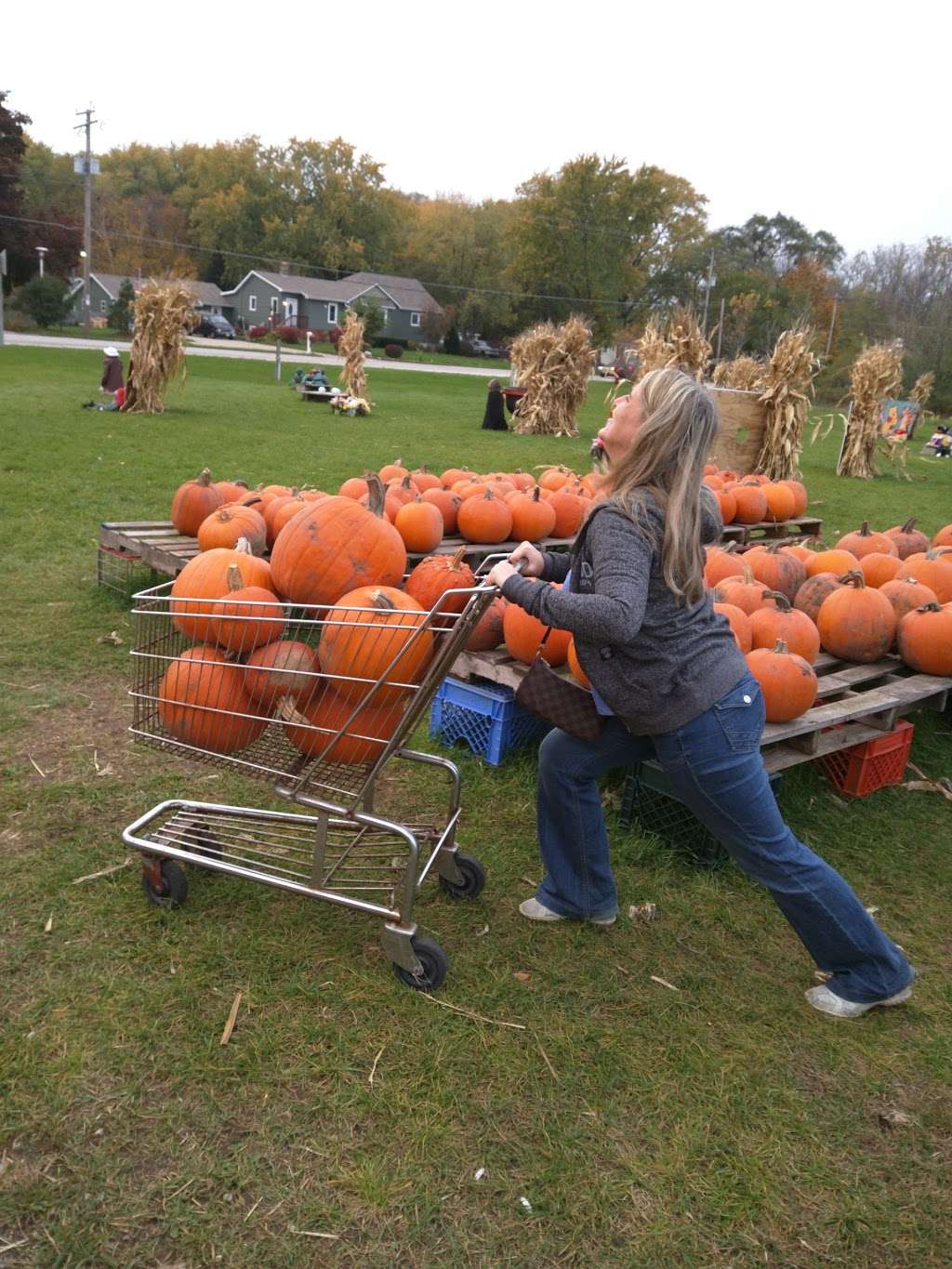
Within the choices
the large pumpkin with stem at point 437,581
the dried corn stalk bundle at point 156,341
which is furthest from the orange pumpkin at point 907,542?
the dried corn stalk bundle at point 156,341

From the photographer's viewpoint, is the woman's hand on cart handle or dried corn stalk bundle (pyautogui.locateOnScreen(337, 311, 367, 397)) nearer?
the woman's hand on cart handle

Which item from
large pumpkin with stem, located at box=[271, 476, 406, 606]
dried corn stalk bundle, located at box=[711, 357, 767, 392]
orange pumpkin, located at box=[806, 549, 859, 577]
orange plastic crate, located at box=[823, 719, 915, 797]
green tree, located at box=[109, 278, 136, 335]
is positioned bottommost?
orange plastic crate, located at box=[823, 719, 915, 797]

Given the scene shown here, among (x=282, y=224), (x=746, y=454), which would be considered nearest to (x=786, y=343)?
(x=746, y=454)

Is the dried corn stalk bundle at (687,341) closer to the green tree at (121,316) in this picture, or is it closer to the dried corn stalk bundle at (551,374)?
the dried corn stalk bundle at (551,374)

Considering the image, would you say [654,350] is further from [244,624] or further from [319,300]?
[319,300]

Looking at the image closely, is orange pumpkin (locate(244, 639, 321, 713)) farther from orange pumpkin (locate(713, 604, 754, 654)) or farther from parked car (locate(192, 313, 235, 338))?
parked car (locate(192, 313, 235, 338))

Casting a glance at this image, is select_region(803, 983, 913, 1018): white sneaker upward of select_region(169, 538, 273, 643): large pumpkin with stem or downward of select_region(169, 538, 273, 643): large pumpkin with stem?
downward

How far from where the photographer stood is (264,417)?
754 inches

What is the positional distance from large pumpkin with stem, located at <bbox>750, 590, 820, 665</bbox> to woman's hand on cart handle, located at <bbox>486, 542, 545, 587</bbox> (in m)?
2.11

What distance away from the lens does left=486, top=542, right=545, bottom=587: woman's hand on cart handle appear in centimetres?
267

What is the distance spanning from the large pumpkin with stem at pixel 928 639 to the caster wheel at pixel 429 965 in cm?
343

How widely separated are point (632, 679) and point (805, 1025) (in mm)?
1313

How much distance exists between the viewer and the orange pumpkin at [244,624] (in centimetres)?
290

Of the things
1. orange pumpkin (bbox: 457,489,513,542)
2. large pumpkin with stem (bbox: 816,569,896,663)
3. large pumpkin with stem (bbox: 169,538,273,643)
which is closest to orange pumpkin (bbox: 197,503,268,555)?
orange pumpkin (bbox: 457,489,513,542)
